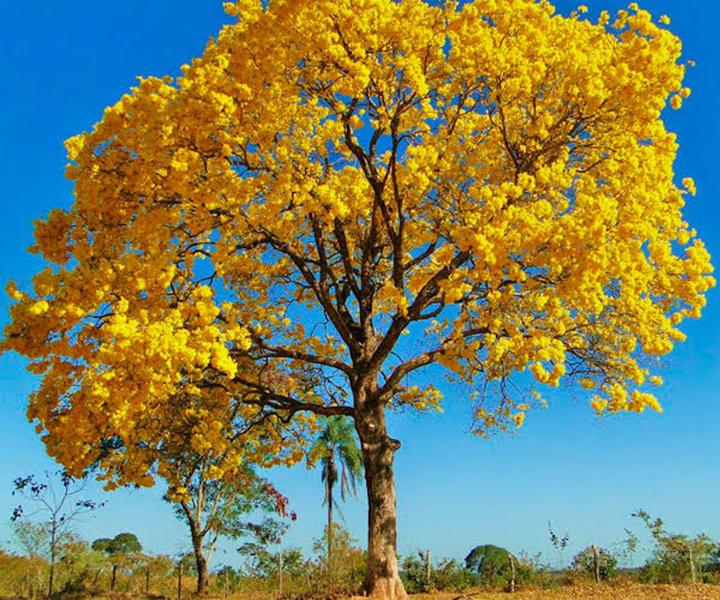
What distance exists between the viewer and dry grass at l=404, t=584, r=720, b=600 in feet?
50.8

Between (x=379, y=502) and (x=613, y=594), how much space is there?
7464 mm

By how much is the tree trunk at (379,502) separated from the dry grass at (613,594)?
350 cm

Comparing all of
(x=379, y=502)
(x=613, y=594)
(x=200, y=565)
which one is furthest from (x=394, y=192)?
(x=200, y=565)

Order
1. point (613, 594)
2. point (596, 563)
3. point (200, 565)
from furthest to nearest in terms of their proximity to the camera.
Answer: point (200, 565) → point (596, 563) → point (613, 594)

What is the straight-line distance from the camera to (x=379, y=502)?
40.6 ft

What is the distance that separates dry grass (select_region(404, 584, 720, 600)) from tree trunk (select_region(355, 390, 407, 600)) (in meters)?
3.50

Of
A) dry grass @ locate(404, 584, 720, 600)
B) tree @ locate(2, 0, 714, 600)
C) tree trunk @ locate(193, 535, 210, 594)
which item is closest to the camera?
tree @ locate(2, 0, 714, 600)

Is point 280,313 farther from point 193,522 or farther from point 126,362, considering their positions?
point 193,522

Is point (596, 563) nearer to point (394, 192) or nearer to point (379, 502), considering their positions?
point (379, 502)

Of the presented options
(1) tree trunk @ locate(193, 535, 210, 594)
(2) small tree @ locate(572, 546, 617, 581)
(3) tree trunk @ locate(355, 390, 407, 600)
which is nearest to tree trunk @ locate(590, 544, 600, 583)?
(2) small tree @ locate(572, 546, 617, 581)

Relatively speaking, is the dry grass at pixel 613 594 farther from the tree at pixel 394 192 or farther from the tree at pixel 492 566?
the tree at pixel 394 192

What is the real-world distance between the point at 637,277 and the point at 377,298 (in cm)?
613

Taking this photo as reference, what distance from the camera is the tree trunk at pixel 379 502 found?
12.0m

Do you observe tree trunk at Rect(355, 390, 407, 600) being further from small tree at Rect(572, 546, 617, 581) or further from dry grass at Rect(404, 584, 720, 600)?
small tree at Rect(572, 546, 617, 581)
